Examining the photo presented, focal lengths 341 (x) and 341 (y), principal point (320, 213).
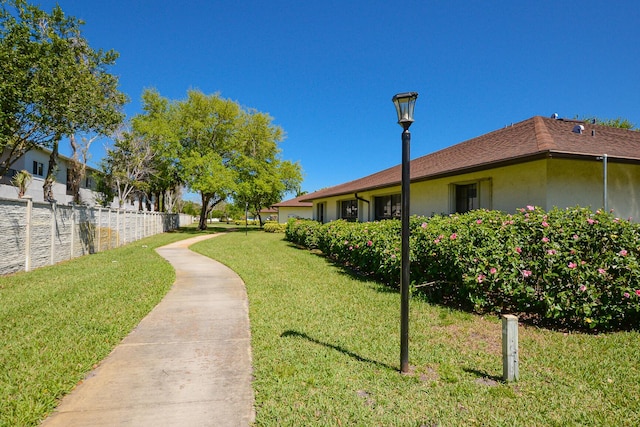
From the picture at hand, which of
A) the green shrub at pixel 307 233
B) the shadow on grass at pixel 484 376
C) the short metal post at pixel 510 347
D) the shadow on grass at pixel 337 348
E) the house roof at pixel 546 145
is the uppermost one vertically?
the house roof at pixel 546 145

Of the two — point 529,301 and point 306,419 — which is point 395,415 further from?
point 529,301

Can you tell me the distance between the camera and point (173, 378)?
11.2 ft

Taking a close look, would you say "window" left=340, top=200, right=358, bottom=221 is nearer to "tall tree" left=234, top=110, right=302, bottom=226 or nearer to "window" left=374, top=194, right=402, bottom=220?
"window" left=374, top=194, right=402, bottom=220

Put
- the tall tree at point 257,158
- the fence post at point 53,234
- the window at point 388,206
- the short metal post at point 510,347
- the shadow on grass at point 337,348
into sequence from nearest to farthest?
the short metal post at point 510,347 < the shadow on grass at point 337,348 < the fence post at point 53,234 < the window at point 388,206 < the tall tree at point 257,158

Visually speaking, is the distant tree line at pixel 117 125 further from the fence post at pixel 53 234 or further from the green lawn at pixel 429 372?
the green lawn at pixel 429 372

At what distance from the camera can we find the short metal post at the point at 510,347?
3.33 metres

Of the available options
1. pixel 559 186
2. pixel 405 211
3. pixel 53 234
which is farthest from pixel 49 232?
pixel 559 186

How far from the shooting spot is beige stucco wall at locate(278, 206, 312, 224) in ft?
139

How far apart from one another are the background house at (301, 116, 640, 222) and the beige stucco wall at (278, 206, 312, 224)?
101 ft

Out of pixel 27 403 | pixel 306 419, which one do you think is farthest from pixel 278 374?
pixel 27 403

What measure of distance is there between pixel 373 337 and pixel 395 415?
5.79 feet

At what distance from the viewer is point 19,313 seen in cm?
546

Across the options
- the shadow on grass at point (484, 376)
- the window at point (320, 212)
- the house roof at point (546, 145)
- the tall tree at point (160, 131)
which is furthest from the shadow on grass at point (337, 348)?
the tall tree at point (160, 131)

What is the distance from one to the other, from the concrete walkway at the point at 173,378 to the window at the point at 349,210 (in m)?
Result: 13.7
